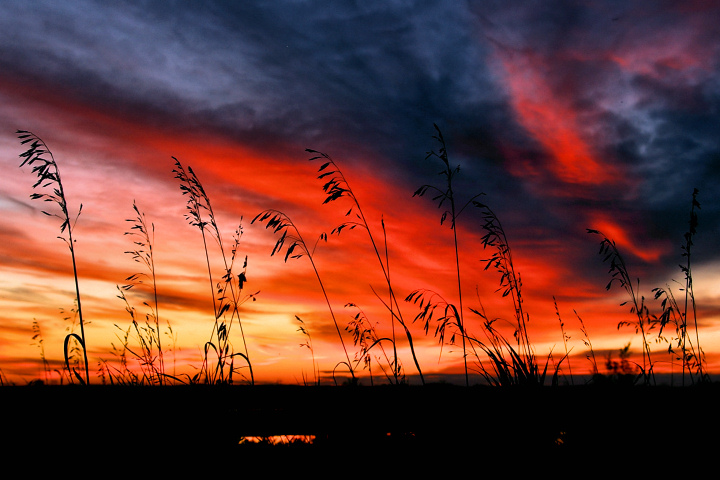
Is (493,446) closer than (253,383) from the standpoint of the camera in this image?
Yes

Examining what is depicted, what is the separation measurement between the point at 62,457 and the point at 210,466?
68 centimetres

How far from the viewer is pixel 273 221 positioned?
13.0 ft

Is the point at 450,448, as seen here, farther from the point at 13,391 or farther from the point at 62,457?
the point at 13,391

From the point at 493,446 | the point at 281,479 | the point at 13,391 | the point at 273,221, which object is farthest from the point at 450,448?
the point at 13,391

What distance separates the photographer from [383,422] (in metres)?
2.70

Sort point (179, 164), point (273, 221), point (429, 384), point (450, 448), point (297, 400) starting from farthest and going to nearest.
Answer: point (179, 164) → point (273, 221) → point (429, 384) → point (297, 400) → point (450, 448)

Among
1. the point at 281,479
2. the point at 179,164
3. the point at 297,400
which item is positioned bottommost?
the point at 281,479

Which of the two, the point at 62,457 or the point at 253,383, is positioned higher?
the point at 253,383

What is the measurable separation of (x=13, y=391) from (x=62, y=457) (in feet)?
3.04

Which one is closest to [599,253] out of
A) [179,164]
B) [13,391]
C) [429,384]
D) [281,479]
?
[429,384]

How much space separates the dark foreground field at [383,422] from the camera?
2477 millimetres

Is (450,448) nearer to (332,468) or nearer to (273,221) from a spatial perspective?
(332,468)

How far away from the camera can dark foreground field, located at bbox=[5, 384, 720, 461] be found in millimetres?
2477

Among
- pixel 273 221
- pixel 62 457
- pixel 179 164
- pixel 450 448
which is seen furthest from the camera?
pixel 179 164
